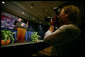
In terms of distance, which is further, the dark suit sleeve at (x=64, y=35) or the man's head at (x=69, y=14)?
the man's head at (x=69, y=14)

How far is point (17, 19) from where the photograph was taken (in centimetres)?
573

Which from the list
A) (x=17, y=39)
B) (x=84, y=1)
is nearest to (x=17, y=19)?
(x=17, y=39)

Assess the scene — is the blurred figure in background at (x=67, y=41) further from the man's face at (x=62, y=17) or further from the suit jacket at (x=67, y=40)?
the man's face at (x=62, y=17)

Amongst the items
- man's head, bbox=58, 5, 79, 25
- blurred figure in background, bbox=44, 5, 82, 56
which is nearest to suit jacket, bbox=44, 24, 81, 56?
blurred figure in background, bbox=44, 5, 82, 56

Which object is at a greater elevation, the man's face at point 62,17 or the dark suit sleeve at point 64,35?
the man's face at point 62,17

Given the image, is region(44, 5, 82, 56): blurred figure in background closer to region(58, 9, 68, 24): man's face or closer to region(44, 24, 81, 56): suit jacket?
region(44, 24, 81, 56): suit jacket

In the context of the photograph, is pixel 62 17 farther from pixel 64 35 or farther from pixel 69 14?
pixel 64 35

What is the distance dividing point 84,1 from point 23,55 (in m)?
3.96

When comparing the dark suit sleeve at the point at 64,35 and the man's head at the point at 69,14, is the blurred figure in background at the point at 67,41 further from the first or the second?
the man's head at the point at 69,14

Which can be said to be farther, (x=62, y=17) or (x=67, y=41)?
(x=62, y=17)

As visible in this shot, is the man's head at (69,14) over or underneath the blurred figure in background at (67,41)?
over

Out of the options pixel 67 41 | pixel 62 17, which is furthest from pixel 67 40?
pixel 62 17

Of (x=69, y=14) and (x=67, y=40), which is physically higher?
(x=69, y=14)

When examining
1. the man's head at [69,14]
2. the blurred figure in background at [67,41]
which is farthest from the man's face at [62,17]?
the blurred figure in background at [67,41]
